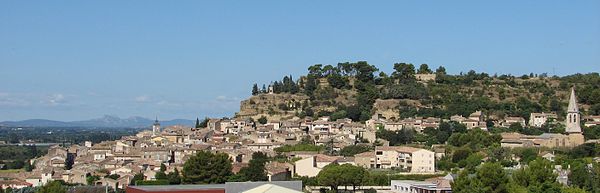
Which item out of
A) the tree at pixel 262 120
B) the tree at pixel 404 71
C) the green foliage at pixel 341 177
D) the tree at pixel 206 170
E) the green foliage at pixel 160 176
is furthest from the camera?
the tree at pixel 404 71

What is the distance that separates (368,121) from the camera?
52375 mm

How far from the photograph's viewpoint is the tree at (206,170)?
1307 inches

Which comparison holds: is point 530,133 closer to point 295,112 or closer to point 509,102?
point 509,102

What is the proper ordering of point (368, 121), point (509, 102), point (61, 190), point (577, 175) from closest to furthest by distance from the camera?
point (61, 190) < point (577, 175) < point (368, 121) < point (509, 102)

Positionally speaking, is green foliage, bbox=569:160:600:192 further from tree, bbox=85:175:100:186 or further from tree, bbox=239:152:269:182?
tree, bbox=85:175:100:186

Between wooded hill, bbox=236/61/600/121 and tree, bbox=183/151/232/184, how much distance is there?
838 inches

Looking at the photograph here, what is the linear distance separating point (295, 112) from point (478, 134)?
606 inches

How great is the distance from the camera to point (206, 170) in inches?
1313

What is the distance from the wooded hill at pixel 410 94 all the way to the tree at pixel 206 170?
21298mm

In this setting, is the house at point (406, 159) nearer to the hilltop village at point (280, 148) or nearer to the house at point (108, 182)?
the hilltop village at point (280, 148)

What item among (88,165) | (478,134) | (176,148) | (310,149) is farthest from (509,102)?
(88,165)

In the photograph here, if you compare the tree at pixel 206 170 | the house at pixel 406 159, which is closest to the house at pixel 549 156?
the house at pixel 406 159

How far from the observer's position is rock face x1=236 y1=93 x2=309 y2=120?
5800 centimetres

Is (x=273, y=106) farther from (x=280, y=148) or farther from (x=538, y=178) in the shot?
(x=538, y=178)
